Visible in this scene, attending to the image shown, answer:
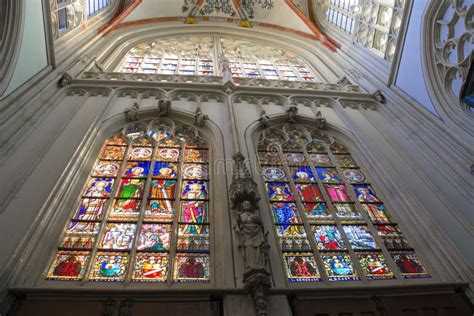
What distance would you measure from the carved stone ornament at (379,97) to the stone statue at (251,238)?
256 inches

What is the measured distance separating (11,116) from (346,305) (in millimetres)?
6861

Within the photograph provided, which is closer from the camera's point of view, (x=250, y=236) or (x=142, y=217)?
(x=250, y=236)

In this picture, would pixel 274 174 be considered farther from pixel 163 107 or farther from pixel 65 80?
pixel 65 80

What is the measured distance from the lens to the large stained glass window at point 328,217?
6160 mm

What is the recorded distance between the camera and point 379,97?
11195 mm

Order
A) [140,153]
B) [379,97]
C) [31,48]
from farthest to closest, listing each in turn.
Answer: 1. [379,97]
2. [31,48]
3. [140,153]

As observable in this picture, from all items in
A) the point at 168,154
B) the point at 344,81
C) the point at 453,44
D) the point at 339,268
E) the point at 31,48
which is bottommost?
the point at 339,268

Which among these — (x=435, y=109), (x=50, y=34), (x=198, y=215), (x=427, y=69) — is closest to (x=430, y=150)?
(x=435, y=109)

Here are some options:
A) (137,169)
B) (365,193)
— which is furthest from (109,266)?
(365,193)

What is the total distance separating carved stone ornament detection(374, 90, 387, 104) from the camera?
11.1 m

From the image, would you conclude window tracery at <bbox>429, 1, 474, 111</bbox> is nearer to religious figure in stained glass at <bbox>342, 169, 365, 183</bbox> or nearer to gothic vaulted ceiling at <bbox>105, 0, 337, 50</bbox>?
religious figure in stained glass at <bbox>342, 169, 365, 183</bbox>

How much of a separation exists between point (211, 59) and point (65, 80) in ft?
21.5

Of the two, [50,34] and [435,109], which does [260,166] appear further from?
[50,34]

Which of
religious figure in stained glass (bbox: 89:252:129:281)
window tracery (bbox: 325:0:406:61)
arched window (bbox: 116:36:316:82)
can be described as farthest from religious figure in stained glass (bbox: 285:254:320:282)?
arched window (bbox: 116:36:316:82)
